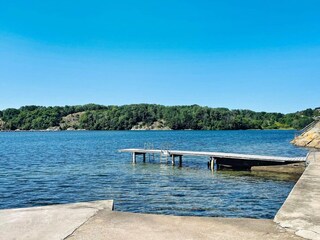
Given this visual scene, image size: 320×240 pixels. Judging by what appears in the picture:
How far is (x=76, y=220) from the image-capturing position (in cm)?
739

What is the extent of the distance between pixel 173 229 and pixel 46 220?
3.04 metres

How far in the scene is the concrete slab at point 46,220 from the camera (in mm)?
6520

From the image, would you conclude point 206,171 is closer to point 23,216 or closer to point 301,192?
point 301,192

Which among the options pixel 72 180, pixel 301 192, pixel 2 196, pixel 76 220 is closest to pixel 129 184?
pixel 72 180

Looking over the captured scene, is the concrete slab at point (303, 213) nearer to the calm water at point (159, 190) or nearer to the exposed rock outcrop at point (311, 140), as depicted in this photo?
the calm water at point (159, 190)

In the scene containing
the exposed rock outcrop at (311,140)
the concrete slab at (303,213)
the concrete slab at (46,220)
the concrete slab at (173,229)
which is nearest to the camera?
the concrete slab at (173,229)

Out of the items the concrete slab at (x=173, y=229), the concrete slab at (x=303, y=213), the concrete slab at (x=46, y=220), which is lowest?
the concrete slab at (x=303, y=213)

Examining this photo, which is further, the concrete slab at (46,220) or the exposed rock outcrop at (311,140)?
the exposed rock outcrop at (311,140)

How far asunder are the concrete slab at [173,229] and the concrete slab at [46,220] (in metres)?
0.33

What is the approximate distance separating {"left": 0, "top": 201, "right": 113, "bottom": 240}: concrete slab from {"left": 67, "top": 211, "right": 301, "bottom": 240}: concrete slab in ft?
1.07

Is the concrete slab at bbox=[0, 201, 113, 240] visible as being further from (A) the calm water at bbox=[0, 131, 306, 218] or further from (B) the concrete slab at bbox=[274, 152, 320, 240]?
(A) the calm water at bbox=[0, 131, 306, 218]

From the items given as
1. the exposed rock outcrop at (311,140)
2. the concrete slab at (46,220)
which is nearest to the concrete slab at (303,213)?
the concrete slab at (46,220)

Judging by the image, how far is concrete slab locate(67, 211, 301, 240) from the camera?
629cm

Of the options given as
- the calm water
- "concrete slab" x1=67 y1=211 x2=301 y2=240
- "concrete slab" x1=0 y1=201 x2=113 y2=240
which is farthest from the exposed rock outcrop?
"concrete slab" x1=0 y1=201 x2=113 y2=240
